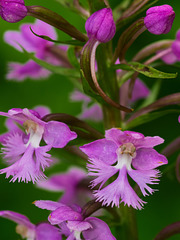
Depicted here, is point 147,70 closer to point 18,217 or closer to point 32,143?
point 32,143

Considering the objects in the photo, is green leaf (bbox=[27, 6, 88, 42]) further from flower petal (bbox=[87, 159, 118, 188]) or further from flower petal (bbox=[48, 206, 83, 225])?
flower petal (bbox=[48, 206, 83, 225])

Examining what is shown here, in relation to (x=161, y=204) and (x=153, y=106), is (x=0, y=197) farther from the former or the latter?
(x=153, y=106)

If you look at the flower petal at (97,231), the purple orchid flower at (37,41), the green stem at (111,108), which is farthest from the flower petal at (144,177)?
the purple orchid flower at (37,41)

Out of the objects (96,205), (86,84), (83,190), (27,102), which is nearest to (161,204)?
(83,190)

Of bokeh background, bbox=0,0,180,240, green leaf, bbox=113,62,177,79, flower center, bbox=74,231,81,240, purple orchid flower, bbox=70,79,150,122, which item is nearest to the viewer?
green leaf, bbox=113,62,177,79

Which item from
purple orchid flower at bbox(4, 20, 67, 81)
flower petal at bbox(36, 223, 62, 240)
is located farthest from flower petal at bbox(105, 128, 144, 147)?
purple orchid flower at bbox(4, 20, 67, 81)

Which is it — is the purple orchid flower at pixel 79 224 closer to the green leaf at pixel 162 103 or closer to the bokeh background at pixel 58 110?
the green leaf at pixel 162 103
